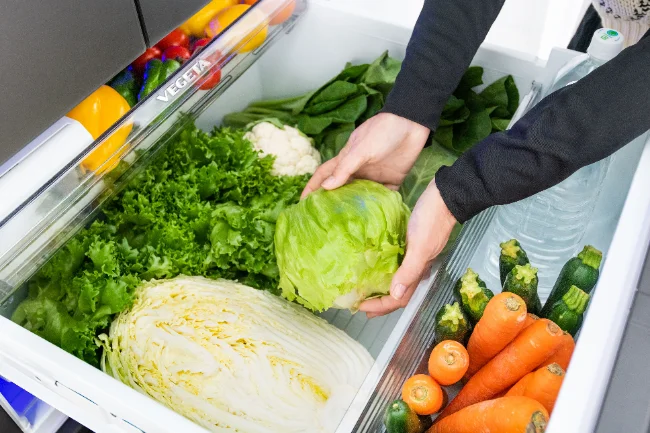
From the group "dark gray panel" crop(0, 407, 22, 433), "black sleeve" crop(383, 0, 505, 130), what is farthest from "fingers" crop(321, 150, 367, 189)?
"dark gray panel" crop(0, 407, 22, 433)

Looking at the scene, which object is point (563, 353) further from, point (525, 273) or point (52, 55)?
point (52, 55)

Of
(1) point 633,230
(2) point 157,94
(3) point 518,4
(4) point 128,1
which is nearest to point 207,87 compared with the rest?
(2) point 157,94

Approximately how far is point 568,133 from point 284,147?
0.71m

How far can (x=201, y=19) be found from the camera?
115cm

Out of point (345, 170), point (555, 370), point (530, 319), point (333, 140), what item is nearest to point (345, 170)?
point (345, 170)

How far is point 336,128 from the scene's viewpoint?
4.76ft

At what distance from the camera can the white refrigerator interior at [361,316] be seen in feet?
1.96

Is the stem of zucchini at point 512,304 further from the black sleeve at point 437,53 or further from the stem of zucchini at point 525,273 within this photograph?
the black sleeve at point 437,53

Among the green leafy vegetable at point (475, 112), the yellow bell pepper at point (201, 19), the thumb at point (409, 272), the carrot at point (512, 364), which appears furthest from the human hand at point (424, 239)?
the yellow bell pepper at point (201, 19)

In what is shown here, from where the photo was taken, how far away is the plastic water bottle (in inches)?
43.3

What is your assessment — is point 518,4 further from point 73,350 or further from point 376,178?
point 73,350

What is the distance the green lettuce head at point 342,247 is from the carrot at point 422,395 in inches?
12.9

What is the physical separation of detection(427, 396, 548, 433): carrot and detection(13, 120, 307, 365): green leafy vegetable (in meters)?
0.57

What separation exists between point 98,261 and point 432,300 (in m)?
0.59
